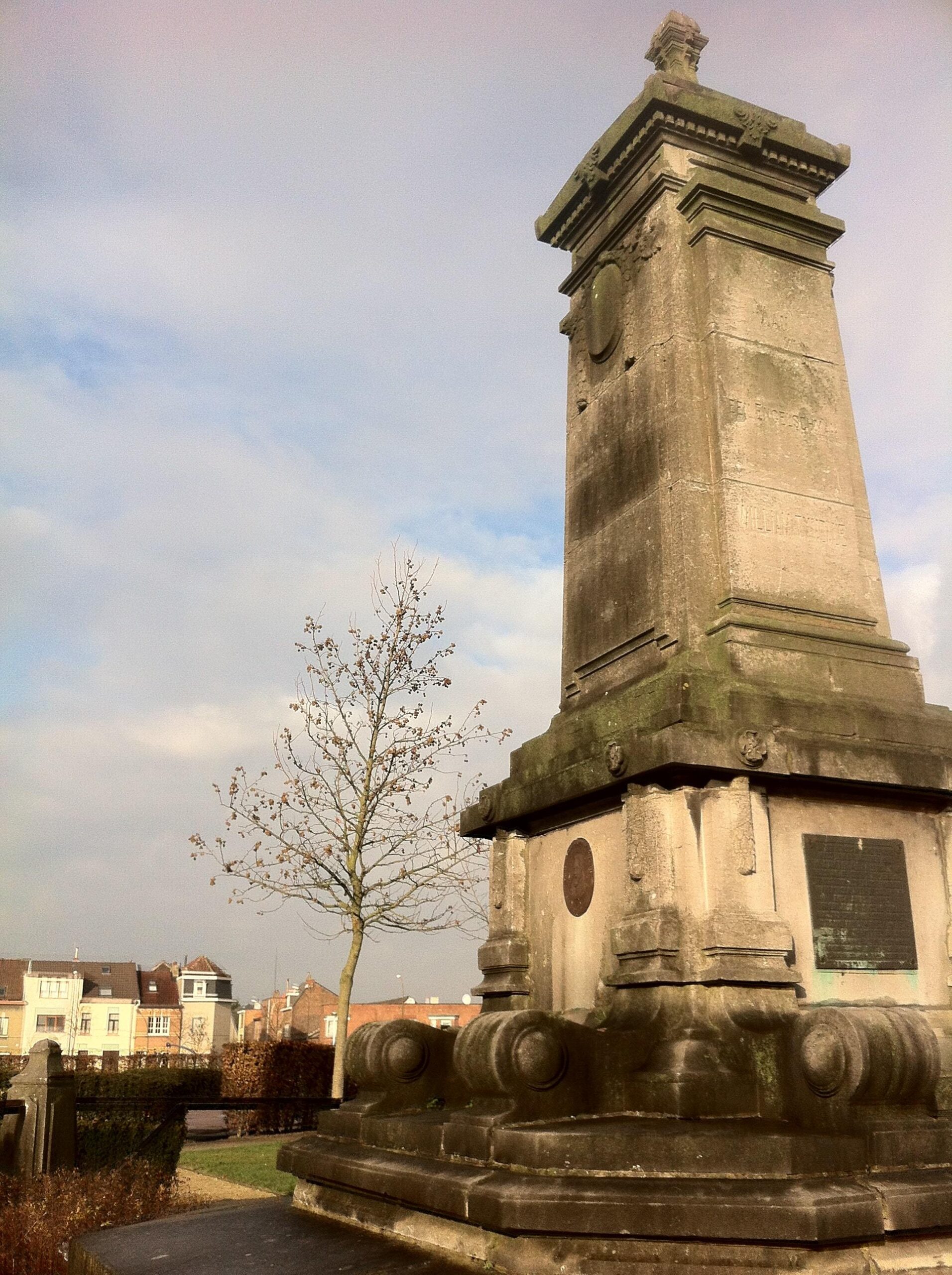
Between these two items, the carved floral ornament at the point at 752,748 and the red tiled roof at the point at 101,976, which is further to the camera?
the red tiled roof at the point at 101,976

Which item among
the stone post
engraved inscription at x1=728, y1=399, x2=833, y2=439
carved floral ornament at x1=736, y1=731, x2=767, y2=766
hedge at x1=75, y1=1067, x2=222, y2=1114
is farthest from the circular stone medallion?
hedge at x1=75, y1=1067, x2=222, y2=1114

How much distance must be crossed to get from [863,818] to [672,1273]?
3039mm

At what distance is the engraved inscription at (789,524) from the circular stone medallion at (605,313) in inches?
87.1

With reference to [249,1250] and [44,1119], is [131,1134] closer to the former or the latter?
[44,1119]

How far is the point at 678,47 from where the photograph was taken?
9.17 meters

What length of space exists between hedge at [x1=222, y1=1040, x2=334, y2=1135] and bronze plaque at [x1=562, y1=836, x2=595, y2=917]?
1920cm

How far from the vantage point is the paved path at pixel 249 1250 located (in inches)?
198

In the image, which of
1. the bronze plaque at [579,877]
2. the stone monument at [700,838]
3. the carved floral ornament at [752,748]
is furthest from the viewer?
the bronze plaque at [579,877]

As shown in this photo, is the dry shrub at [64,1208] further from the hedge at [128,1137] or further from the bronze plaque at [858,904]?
the bronze plaque at [858,904]

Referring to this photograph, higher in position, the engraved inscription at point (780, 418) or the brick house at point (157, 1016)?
the engraved inscription at point (780, 418)

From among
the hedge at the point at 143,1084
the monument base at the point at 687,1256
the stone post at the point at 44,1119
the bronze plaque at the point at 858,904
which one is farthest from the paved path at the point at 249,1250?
the hedge at the point at 143,1084

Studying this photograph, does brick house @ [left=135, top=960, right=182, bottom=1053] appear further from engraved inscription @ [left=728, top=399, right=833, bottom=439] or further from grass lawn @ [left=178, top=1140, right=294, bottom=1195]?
engraved inscription @ [left=728, top=399, right=833, bottom=439]

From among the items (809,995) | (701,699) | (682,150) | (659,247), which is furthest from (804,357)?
(809,995)

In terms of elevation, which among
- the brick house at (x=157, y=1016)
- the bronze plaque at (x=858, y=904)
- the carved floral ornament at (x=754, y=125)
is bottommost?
the brick house at (x=157, y=1016)
